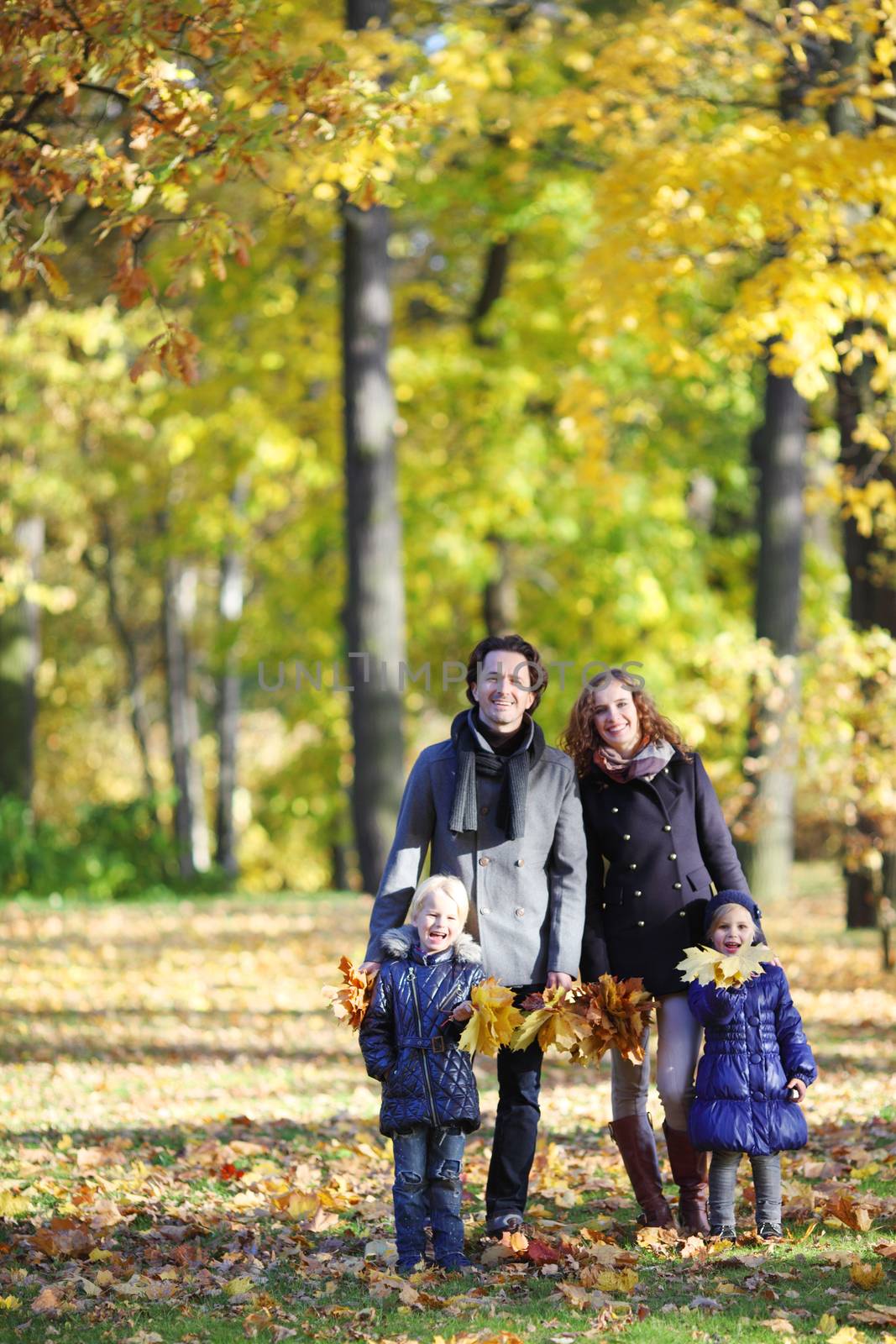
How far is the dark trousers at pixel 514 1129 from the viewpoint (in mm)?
5027

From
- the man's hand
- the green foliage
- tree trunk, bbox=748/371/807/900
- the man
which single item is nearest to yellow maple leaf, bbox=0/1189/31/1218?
the man

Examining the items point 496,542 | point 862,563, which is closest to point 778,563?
point 862,563

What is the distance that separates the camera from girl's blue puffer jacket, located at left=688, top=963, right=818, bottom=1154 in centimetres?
478

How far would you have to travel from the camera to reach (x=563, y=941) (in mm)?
4984

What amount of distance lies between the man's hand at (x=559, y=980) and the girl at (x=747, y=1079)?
16.9 inches

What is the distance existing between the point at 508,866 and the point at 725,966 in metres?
0.78

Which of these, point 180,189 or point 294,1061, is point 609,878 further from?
point 294,1061

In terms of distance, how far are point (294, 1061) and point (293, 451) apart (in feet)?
28.0

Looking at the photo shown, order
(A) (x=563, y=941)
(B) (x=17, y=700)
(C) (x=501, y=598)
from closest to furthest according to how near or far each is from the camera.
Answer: (A) (x=563, y=941), (B) (x=17, y=700), (C) (x=501, y=598)

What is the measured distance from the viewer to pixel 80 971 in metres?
11.4

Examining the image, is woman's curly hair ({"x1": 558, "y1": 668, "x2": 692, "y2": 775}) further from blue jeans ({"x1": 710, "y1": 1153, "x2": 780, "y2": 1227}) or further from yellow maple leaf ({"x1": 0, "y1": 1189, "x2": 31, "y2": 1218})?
yellow maple leaf ({"x1": 0, "y1": 1189, "x2": 31, "y2": 1218})

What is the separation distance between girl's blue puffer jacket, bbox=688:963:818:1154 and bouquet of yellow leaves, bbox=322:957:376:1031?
3.64 feet

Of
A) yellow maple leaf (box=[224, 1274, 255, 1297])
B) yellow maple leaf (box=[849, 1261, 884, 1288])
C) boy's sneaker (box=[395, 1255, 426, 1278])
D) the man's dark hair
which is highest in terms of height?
the man's dark hair

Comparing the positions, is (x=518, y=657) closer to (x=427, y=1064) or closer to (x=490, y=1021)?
(x=490, y=1021)
